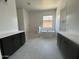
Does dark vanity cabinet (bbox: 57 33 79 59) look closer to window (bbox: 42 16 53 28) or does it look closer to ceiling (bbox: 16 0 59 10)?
ceiling (bbox: 16 0 59 10)

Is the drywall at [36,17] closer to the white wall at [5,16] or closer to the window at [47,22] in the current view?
the window at [47,22]

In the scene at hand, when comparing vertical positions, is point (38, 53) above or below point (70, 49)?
below

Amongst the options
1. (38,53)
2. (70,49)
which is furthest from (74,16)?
(38,53)

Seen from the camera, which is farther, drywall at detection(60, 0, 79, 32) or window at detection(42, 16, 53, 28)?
window at detection(42, 16, 53, 28)

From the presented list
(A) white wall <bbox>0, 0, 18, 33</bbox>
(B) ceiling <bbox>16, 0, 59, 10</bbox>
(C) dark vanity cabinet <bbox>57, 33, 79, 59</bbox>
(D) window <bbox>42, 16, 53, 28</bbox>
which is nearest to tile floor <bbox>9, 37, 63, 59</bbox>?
(C) dark vanity cabinet <bbox>57, 33, 79, 59</bbox>

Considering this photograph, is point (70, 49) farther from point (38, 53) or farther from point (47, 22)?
point (47, 22)

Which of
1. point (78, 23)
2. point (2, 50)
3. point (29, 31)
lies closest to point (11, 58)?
point (2, 50)

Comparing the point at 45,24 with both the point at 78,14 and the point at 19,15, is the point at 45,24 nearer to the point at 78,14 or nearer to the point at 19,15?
the point at 19,15

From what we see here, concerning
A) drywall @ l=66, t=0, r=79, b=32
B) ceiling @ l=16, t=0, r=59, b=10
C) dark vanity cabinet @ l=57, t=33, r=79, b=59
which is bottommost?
dark vanity cabinet @ l=57, t=33, r=79, b=59

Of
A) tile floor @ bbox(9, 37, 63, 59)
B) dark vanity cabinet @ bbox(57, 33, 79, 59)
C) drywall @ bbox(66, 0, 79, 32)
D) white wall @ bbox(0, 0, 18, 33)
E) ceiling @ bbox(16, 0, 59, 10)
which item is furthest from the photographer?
ceiling @ bbox(16, 0, 59, 10)

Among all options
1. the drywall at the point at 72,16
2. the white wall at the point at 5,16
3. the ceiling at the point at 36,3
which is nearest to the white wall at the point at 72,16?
the drywall at the point at 72,16

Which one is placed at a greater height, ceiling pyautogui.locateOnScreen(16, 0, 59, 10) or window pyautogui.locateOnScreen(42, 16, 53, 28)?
ceiling pyautogui.locateOnScreen(16, 0, 59, 10)

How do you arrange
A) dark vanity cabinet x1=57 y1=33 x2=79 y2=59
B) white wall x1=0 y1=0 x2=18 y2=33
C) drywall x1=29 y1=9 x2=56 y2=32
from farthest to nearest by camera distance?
1. drywall x1=29 y1=9 x2=56 y2=32
2. white wall x1=0 y1=0 x2=18 y2=33
3. dark vanity cabinet x1=57 y1=33 x2=79 y2=59

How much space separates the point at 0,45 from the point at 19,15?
15.1 ft
